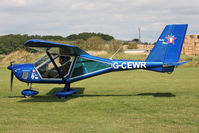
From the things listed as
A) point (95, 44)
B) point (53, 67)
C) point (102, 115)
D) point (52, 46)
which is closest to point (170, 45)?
point (102, 115)

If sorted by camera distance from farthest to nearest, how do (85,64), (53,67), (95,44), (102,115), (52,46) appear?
(95,44), (85,64), (53,67), (52,46), (102,115)

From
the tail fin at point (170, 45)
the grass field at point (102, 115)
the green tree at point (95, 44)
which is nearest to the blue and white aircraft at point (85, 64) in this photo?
the tail fin at point (170, 45)

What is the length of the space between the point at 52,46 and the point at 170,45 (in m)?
4.66

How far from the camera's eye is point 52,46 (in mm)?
8508

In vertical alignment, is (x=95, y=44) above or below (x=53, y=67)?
above

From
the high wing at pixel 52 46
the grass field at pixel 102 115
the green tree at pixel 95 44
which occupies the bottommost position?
the grass field at pixel 102 115

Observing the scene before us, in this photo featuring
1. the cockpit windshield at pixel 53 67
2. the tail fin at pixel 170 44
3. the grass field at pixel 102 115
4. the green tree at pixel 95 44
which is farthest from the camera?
the green tree at pixel 95 44

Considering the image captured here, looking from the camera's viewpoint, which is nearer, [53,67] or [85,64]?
[53,67]

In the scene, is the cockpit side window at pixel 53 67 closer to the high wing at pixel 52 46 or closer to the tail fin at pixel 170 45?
the high wing at pixel 52 46

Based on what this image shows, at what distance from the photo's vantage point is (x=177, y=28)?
9.48m

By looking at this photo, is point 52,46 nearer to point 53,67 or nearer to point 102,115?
point 53,67

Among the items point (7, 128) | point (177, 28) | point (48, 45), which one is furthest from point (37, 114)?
point (177, 28)

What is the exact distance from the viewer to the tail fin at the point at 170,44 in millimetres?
9406

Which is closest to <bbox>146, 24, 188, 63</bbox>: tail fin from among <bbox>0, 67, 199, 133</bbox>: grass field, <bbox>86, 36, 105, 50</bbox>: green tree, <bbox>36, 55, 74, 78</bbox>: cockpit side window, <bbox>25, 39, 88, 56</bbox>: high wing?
<bbox>0, 67, 199, 133</bbox>: grass field
